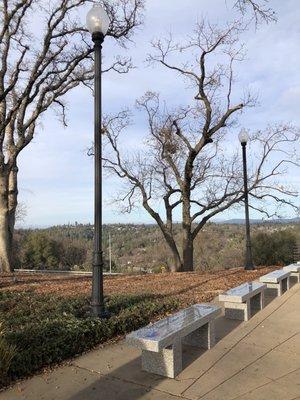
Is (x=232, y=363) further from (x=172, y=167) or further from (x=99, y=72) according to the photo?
(x=172, y=167)

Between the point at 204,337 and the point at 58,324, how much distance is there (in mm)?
1847

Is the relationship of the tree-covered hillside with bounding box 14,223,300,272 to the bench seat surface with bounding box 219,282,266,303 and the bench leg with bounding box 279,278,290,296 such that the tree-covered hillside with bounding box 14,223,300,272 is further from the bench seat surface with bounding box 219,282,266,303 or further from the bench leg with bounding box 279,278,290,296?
the bench seat surface with bounding box 219,282,266,303

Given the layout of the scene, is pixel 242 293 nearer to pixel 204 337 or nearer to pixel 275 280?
pixel 204 337

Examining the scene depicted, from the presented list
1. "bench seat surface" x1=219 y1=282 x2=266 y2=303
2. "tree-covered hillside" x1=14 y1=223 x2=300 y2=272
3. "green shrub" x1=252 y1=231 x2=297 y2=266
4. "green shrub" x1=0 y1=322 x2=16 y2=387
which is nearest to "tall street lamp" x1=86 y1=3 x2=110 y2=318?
"green shrub" x1=0 y1=322 x2=16 y2=387

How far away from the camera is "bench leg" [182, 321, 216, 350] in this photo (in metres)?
5.36

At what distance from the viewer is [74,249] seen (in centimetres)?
7450

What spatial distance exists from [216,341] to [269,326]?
→ 1.19m

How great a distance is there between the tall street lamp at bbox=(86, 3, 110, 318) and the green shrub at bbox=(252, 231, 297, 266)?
2342cm

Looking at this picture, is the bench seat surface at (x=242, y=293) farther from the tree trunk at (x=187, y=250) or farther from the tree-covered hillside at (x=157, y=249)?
the tree-covered hillside at (x=157, y=249)

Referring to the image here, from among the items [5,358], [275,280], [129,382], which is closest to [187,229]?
[275,280]

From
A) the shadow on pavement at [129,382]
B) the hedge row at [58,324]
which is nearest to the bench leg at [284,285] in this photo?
the hedge row at [58,324]

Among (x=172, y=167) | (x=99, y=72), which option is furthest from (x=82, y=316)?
(x=172, y=167)

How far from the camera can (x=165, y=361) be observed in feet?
14.6

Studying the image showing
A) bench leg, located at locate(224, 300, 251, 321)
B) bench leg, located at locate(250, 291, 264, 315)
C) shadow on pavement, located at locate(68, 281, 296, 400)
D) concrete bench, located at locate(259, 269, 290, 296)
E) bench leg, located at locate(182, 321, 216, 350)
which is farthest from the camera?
concrete bench, located at locate(259, 269, 290, 296)
